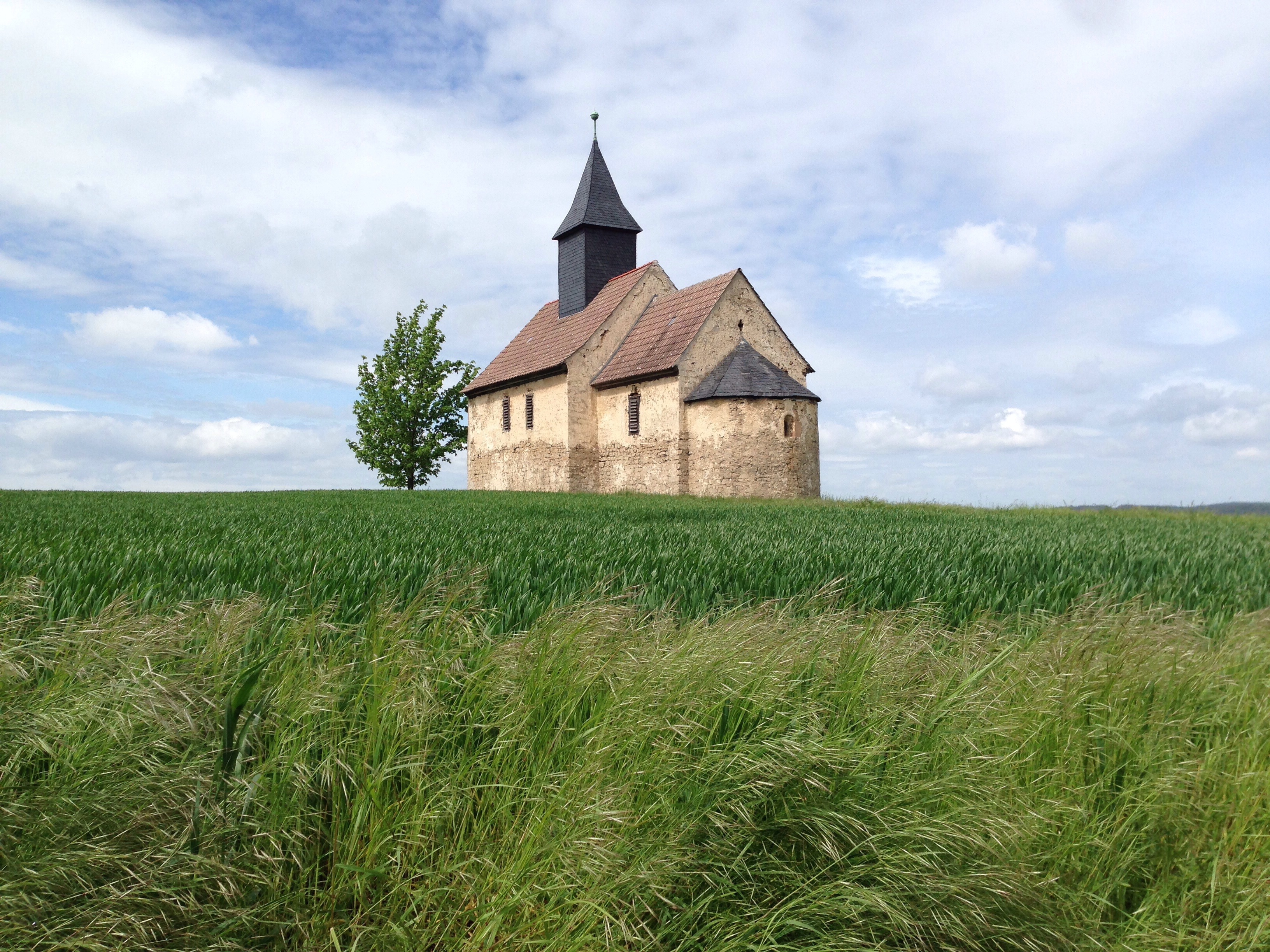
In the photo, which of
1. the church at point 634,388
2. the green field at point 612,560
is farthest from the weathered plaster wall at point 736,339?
the green field at point 612,560

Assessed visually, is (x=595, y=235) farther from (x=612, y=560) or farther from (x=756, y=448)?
(x=612, y=560)

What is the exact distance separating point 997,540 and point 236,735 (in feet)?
32.9

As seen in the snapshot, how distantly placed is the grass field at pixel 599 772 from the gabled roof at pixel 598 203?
28869mm

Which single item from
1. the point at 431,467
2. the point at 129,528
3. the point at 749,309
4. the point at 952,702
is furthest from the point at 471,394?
the point at 952,702

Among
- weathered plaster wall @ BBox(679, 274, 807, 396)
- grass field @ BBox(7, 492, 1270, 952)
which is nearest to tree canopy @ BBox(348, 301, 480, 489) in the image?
weathered plaster wall @ BBox(679, 274, 807, 396)

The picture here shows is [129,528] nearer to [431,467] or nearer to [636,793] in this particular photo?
[636,793]

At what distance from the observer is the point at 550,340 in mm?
32906

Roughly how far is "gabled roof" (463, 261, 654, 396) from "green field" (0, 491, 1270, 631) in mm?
16475

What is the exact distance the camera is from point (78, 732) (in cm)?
259

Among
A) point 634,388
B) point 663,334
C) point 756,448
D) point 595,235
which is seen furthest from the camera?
point 595,235

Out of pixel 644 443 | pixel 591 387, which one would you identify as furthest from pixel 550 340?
pixel 644 443

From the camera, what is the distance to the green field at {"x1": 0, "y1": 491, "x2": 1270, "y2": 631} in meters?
4.95

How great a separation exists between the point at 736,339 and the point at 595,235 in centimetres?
906

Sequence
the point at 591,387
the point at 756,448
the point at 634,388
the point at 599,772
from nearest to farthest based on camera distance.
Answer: the point at 599,772 → the point at 756,448 → the point at 634,388 → the point at 591,387
